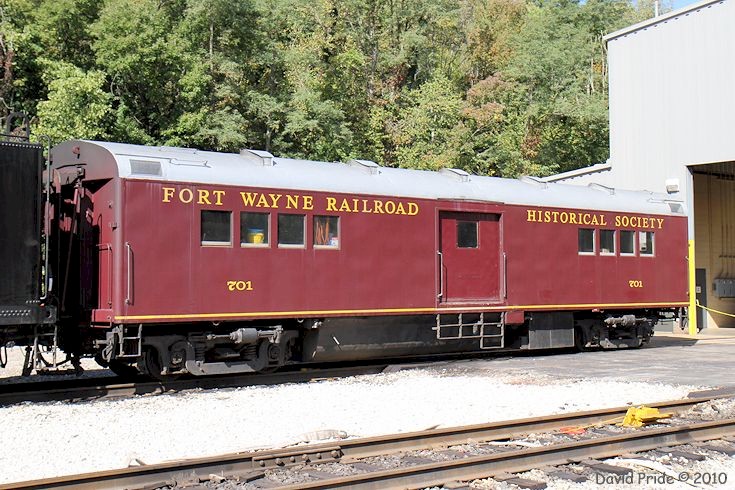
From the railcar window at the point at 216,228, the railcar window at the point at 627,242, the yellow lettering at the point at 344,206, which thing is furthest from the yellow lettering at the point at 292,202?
the railcar window at the point at 627,242

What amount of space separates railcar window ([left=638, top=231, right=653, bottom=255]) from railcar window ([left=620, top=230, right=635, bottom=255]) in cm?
27

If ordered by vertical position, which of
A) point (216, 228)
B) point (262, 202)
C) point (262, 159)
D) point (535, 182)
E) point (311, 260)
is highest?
point (535, 182)

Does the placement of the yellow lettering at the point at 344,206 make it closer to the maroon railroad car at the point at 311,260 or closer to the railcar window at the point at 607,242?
the maroon railroad car at the point at 311,260

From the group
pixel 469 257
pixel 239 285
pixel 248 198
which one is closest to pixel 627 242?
pixel 469 257

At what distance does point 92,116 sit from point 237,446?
1858cm

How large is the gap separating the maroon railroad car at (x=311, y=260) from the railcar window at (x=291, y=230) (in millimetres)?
24

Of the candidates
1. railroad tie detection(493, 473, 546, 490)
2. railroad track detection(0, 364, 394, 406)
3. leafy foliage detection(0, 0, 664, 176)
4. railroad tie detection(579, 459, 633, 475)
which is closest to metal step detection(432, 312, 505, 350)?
railroad track detection(0, 364, 394, 406)

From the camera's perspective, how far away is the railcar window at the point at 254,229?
13.0 meters

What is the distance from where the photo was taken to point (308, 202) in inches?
535

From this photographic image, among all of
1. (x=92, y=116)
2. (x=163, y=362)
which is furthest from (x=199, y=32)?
(x=163, y=362)

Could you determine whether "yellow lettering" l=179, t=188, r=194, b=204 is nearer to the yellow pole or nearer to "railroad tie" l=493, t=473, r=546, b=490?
"railroad tie" l=493, t=473, r=546, b=490

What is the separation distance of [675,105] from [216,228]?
17.4 meters

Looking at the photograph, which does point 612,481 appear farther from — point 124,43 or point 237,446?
point 124,43

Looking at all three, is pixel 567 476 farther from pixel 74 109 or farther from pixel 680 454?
pixel 74 109
